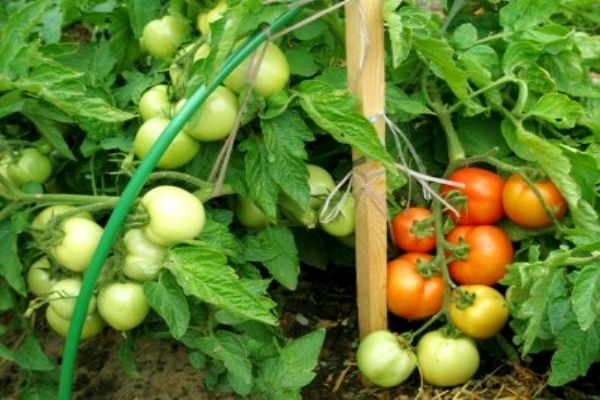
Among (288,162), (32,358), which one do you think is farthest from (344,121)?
(32,358)

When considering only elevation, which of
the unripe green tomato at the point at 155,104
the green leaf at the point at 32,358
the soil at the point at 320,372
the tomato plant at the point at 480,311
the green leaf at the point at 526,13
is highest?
the green leaf at the point at 526,13

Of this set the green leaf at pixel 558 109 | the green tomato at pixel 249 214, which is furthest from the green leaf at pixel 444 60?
the green tomato at pixel 249 214

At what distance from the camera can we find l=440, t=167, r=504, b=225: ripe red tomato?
1680mm

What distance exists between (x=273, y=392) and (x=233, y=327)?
196mm

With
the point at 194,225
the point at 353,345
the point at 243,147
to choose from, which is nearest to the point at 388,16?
the point at 243,147

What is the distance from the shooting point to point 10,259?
144 centimetres

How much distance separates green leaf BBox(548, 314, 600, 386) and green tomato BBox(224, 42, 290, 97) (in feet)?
2.29

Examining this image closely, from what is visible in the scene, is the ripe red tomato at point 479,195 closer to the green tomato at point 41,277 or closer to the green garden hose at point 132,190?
the green garden hose at point 132,190

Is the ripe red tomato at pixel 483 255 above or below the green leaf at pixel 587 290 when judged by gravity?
below

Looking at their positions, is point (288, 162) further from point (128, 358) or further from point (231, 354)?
point (128, 358)

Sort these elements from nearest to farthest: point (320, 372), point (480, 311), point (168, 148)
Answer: point (168, 148) → point (480, 311) → point (320, 372)

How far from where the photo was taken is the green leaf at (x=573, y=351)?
1.46 metres

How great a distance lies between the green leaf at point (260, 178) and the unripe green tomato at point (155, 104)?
160 mm

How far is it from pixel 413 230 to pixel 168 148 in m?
0.55
